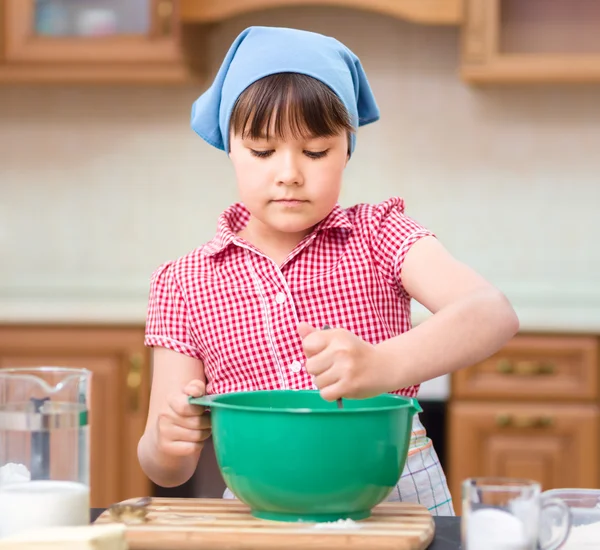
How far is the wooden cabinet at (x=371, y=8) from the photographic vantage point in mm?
2562

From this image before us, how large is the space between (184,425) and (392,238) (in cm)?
40

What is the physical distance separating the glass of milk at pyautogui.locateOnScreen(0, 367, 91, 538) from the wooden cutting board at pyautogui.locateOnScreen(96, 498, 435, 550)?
0.06 metres

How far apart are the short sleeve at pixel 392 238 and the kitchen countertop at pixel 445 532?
38 centimetres

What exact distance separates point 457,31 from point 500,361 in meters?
1.09

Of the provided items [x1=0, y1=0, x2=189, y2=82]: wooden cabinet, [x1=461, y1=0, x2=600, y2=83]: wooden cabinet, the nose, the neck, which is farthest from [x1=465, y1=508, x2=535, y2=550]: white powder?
[x1=0, y1=0, x2=189, y2=82]: wooden cabinet

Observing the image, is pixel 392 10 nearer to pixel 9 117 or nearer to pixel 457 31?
pixel 457 31

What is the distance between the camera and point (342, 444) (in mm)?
815

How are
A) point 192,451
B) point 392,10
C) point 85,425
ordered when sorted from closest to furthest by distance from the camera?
point 85,425 → point 192,451 → point 392,10

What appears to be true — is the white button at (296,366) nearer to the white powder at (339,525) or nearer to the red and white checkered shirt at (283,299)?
the red and white checkered shirt at (283,299)

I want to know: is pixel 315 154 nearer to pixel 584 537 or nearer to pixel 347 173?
pixel 584 537

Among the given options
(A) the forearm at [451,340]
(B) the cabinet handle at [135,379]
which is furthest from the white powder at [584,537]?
(B) the cabinet handle at [135,379]

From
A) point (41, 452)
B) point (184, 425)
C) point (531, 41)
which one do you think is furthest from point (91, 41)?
point (41, 452)

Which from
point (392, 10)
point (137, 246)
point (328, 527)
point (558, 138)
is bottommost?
point (328, 527)

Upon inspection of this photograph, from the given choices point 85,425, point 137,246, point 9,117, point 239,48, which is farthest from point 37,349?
point 85,425
